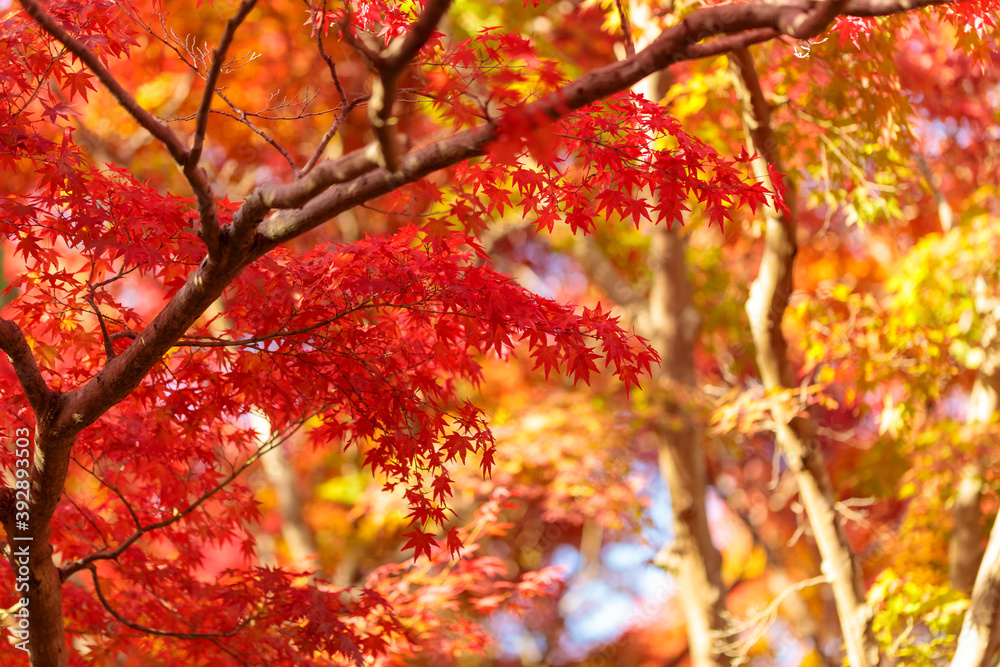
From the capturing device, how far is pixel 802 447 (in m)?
5.09

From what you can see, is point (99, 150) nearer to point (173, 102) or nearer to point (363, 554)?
point (173, 102)

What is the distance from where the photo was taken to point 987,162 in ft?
24.6

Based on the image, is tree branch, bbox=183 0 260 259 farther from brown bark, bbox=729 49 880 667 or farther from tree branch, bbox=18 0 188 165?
brown bark, bbox=729 49 880 667

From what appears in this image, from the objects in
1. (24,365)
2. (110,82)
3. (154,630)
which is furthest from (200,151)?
(154,630)

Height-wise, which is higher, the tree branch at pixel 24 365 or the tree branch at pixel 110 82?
the tree branch at pixel 110 82

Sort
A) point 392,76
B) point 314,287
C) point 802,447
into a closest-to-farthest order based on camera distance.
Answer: point 392,76, point 314,287, point 802,447

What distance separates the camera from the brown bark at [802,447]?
484 centimetres

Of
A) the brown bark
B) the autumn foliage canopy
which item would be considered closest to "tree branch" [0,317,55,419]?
the autumn foliage canopy

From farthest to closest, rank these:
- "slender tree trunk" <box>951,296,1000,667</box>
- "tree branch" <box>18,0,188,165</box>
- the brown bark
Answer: the brown bark
"slender tree trunk" <box>951,296,1000,667</box>
"tree branch" <box>18,0,188,165</box>

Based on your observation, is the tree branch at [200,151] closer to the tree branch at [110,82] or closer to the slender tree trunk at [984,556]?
the tree branch at [110,82]

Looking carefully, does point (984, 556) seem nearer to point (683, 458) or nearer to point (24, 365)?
point (683, 458)

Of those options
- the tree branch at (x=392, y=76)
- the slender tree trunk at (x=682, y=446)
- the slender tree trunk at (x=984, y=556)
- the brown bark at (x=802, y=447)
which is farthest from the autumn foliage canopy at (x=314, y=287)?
the slender tree trunk at (x=682, y=446)

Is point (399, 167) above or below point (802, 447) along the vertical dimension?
below

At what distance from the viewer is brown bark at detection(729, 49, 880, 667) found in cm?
484
